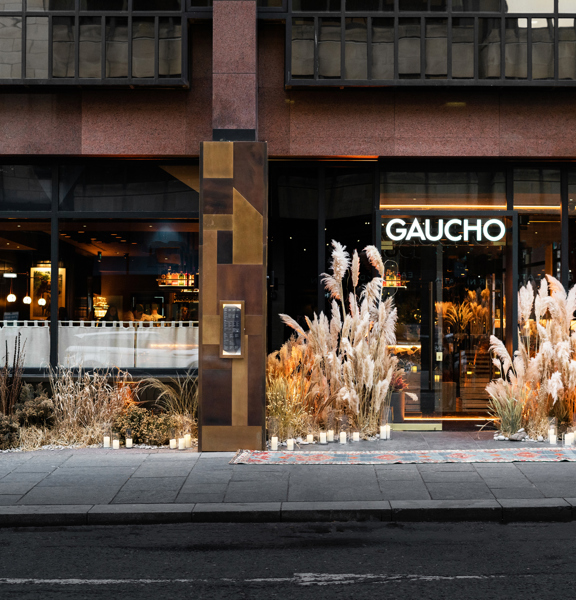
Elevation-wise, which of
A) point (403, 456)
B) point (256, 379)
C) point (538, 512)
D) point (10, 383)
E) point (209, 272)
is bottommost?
point (538, 512)

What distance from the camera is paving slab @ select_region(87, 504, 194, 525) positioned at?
668 cm

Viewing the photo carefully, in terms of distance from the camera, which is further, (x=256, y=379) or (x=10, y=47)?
(x=10, y=47)

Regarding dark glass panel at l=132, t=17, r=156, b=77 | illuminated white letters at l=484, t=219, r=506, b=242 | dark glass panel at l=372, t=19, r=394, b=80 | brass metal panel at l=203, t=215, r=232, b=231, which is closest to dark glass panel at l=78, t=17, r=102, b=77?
dark glass panel at l=132, t=17, r=156, b=77

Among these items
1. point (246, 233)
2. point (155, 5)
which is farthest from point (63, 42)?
point (246, 233)

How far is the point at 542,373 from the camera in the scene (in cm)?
988

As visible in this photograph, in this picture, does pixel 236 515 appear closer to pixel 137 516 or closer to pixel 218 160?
pixel 137 516

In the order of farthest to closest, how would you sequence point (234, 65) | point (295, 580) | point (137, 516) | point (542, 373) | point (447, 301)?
point (447, 301) → point (542, 373) → point (234, 65) → point (137, 516) → point (295, 580)

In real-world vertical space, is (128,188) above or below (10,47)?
below

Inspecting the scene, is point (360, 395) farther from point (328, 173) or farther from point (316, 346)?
point (328, 173)

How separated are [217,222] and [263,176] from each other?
89cm

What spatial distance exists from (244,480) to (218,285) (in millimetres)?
2790

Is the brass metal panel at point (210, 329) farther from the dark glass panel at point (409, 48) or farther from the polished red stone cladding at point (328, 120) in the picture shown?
the dark glass panel at point (409, 48)

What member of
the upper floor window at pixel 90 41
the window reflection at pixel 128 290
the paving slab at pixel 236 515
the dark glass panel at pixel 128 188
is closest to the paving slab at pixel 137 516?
the paving slab at pixel 236 515

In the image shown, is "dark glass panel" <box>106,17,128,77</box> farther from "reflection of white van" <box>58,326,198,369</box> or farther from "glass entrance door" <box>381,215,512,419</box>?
"glass entrance door" <box>381,215,512,419</box>
